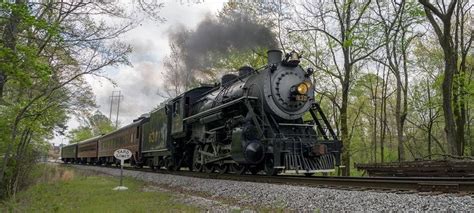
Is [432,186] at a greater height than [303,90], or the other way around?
[303,90]

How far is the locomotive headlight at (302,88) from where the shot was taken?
441 inches

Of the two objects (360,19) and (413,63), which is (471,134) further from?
(360,19)

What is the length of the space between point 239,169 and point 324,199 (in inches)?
222

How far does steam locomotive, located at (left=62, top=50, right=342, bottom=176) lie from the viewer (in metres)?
10.2

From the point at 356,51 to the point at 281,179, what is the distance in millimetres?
13811

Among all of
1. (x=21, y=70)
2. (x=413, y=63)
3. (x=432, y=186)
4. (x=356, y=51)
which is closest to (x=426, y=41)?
(x=413, y=63)

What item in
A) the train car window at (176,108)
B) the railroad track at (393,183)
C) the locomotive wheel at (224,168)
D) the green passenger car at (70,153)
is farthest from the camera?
the green passenger car at (70,153)

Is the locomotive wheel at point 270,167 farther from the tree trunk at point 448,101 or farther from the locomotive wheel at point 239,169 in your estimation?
the tree trunk at point 448,101

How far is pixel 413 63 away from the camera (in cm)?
2806

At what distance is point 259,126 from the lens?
34.0ft

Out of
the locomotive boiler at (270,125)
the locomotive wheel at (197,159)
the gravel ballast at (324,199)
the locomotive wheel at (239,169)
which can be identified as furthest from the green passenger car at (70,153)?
the gravel ballast at (324,199)

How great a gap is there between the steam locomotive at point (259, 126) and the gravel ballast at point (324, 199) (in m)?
1.23

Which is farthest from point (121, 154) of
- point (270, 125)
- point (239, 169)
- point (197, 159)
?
point (270, 125)

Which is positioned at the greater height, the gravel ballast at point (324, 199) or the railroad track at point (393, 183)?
the railroad track at point (393, 183)
